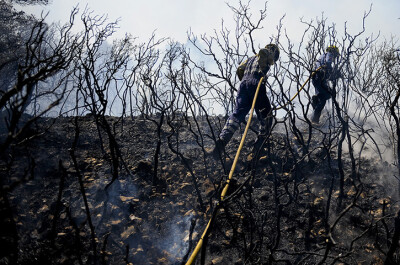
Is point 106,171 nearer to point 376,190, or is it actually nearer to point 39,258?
point 39,258

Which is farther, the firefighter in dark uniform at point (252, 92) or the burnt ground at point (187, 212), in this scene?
the firefighter in dark uniform at point (252, 92)

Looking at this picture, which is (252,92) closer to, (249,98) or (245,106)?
(249,98)

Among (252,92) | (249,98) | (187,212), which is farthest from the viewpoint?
(249,98)

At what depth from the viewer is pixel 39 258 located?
2.11m

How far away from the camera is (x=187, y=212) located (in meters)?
2.85

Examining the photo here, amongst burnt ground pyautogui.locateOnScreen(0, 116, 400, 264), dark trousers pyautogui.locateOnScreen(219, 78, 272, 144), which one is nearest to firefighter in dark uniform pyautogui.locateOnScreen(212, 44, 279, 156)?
dark trousers pyautogui.locateOnScreen(219, 78, 272, 144)

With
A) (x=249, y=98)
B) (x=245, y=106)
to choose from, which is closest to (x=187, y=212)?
(x=245, y=106)

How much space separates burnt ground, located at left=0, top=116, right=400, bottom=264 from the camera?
2205mm

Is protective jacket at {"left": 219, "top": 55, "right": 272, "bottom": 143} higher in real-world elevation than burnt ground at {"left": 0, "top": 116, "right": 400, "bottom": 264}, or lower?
higher

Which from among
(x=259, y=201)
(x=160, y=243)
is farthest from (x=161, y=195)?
(x=259, y=201)

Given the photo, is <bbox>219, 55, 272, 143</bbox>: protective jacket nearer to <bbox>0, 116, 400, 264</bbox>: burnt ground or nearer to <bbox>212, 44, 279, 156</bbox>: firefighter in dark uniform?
<bbox>212, 44, 279, 156</bbox>: firefighter in dark uniform

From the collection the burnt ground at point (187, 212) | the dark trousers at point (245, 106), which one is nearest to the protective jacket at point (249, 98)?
the dark trousers at point (245, 106)

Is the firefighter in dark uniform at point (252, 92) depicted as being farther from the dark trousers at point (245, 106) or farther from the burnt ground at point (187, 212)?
the burnt ground at point (187, 212)

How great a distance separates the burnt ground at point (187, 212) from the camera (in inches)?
86.8
